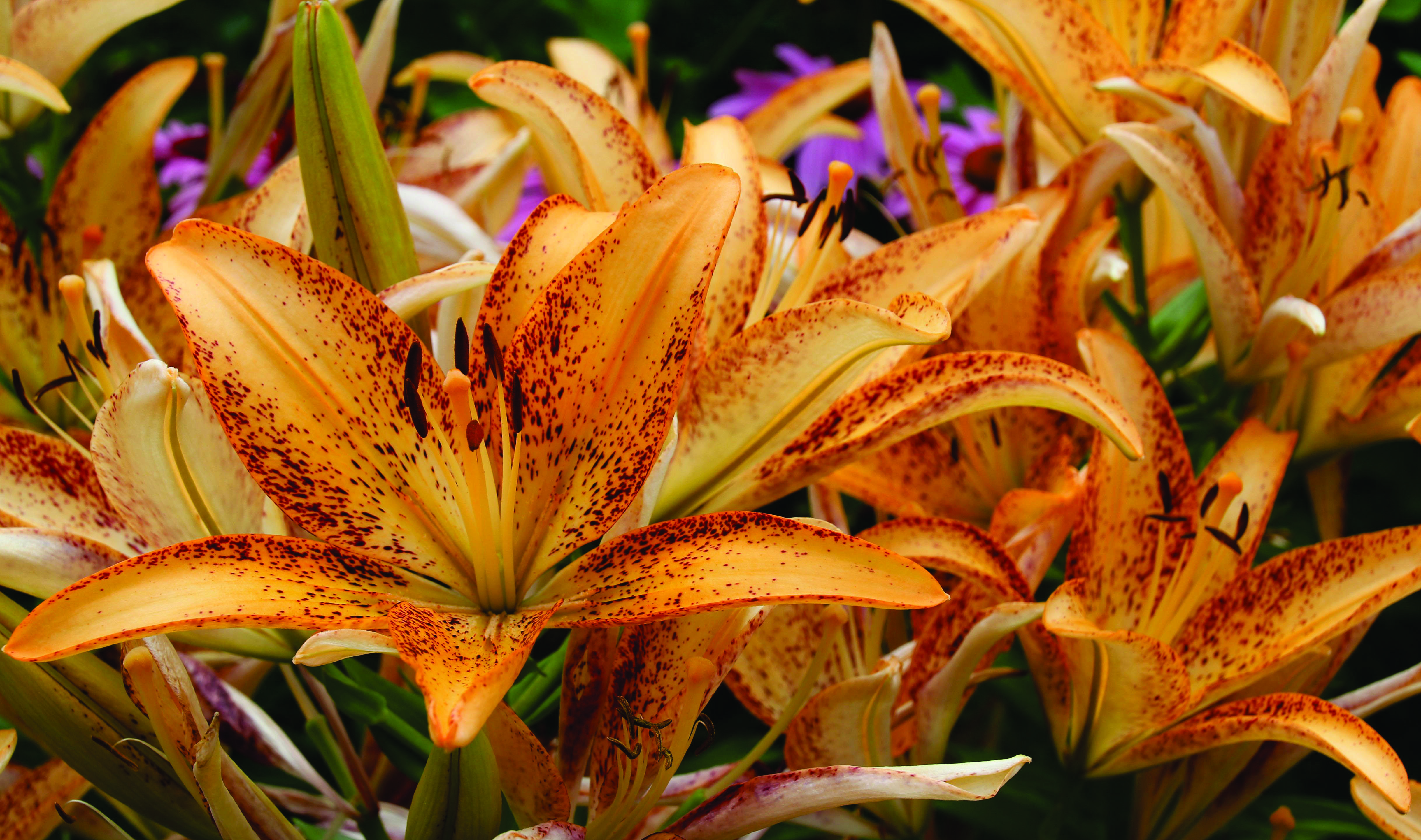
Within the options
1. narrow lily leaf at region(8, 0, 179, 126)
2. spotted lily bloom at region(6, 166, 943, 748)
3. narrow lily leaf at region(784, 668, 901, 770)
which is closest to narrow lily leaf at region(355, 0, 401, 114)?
narrow lily leaf at region(8, 0, 179, 126)

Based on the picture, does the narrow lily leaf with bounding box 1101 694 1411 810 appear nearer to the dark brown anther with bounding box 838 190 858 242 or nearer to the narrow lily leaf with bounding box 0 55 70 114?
the dark brown anther with bounding box 838 190 858 242

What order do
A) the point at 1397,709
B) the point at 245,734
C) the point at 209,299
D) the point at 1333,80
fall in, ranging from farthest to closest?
the point at 1397,709 → the point at 1333,80 → the point at 245,734 → the point at 209,299

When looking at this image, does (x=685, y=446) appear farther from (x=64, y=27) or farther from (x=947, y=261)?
(x=64, y=27)

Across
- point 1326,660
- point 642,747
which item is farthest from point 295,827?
point 1326,660

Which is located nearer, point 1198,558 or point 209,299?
point 209,299

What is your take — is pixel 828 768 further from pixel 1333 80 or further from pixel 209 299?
pixel 1333 80

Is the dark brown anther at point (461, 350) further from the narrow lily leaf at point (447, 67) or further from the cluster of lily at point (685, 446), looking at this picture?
the narrow lily leaf at point (447, 67)

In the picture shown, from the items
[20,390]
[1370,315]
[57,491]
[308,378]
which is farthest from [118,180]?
[1370,315]

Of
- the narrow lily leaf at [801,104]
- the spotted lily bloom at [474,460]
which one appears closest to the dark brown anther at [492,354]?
the spotted lily bloom at [474,460]
